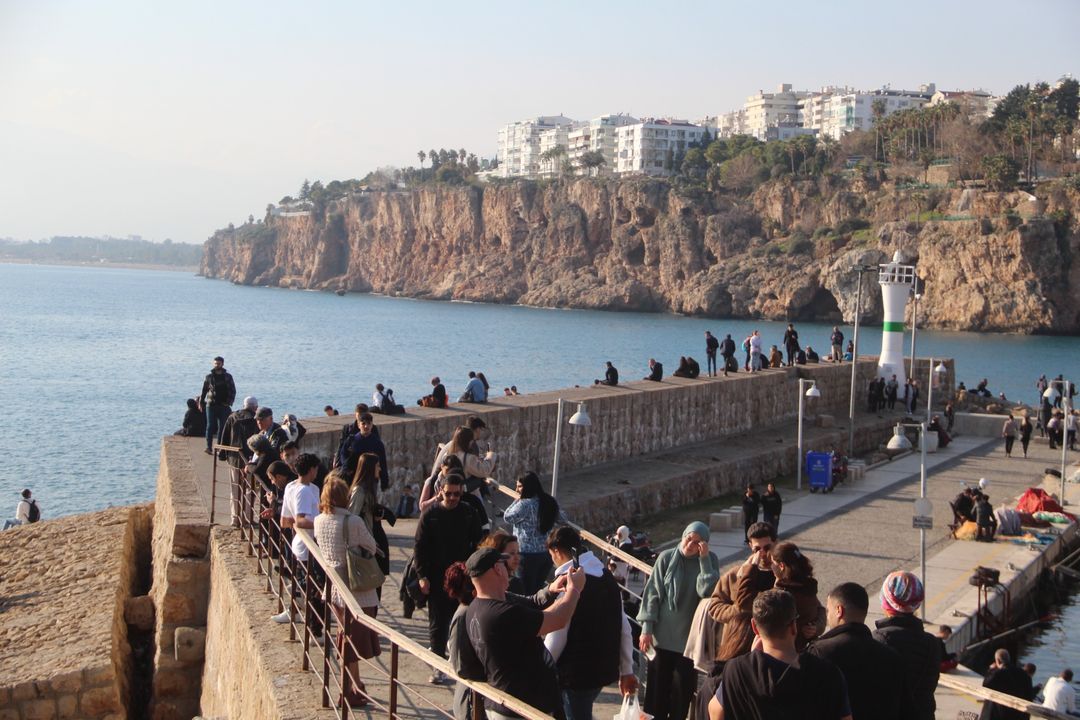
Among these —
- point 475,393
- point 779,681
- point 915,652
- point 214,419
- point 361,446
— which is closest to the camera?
point 779,681

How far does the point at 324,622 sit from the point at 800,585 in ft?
9.14

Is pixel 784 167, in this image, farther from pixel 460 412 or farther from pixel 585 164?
pixel 460 412

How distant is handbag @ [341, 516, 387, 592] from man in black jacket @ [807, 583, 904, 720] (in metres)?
3.11

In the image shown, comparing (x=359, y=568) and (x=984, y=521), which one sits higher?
(x=359, y=568)

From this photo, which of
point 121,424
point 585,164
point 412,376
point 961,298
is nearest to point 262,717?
point 121,424

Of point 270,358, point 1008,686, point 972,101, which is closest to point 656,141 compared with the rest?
point 972,101

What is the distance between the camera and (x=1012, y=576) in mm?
16312

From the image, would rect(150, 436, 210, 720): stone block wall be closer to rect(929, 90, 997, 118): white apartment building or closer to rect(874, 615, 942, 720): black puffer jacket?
rect(874, 615, 942, 720): black puffer jacket

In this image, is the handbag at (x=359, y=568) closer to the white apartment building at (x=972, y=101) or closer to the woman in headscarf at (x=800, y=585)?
the woman in headscarf at (x=800, y=585)

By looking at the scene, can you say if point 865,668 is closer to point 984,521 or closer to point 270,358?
point 984,521

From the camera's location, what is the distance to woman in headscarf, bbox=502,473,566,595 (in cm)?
701

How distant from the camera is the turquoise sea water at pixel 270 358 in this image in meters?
38.6

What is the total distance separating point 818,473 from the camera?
22531 millimetres

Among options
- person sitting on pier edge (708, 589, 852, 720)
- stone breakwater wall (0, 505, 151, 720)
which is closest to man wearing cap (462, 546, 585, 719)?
person sitting on pier edge (708, 589, 852, 720)
